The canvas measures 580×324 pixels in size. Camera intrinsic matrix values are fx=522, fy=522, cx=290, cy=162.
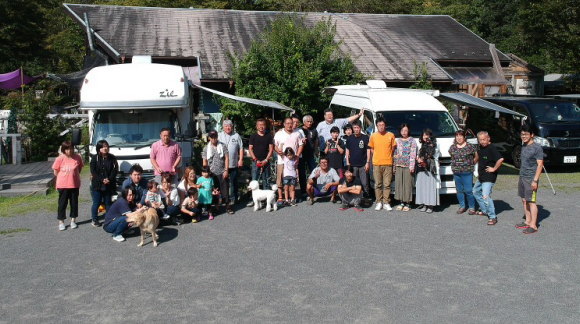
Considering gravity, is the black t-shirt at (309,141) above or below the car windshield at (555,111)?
below

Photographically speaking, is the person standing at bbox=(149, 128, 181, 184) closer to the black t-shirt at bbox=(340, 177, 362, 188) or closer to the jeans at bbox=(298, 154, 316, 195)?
the jeans at bbox=(298, 154, 316, 195)

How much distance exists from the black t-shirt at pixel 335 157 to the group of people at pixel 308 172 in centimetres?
2

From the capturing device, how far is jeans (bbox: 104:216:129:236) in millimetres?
8117

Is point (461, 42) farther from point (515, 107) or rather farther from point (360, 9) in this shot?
point (360, 9)

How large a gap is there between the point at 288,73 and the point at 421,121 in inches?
206

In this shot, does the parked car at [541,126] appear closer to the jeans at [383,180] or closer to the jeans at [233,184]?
the jeans at [383,180]

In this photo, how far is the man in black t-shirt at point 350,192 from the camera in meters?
10.1

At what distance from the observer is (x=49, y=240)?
8.25m

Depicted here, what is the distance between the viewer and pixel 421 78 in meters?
19.6

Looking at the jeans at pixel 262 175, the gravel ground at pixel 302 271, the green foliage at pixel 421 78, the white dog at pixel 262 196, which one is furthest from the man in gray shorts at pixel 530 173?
the green foliage at pixel 421 78

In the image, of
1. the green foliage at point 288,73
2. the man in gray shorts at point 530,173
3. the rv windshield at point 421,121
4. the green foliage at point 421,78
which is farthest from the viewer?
the green foliage at point 421,78

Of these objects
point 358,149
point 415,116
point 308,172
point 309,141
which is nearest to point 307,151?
point 309,141

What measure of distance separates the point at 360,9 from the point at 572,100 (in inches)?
923

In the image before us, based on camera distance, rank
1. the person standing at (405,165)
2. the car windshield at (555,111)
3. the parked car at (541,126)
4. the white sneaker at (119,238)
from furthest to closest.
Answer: the car windshield at (555,111) < the parked car at (541,126) < the person standing at (405,165) < the white sneaker at (119,238)
